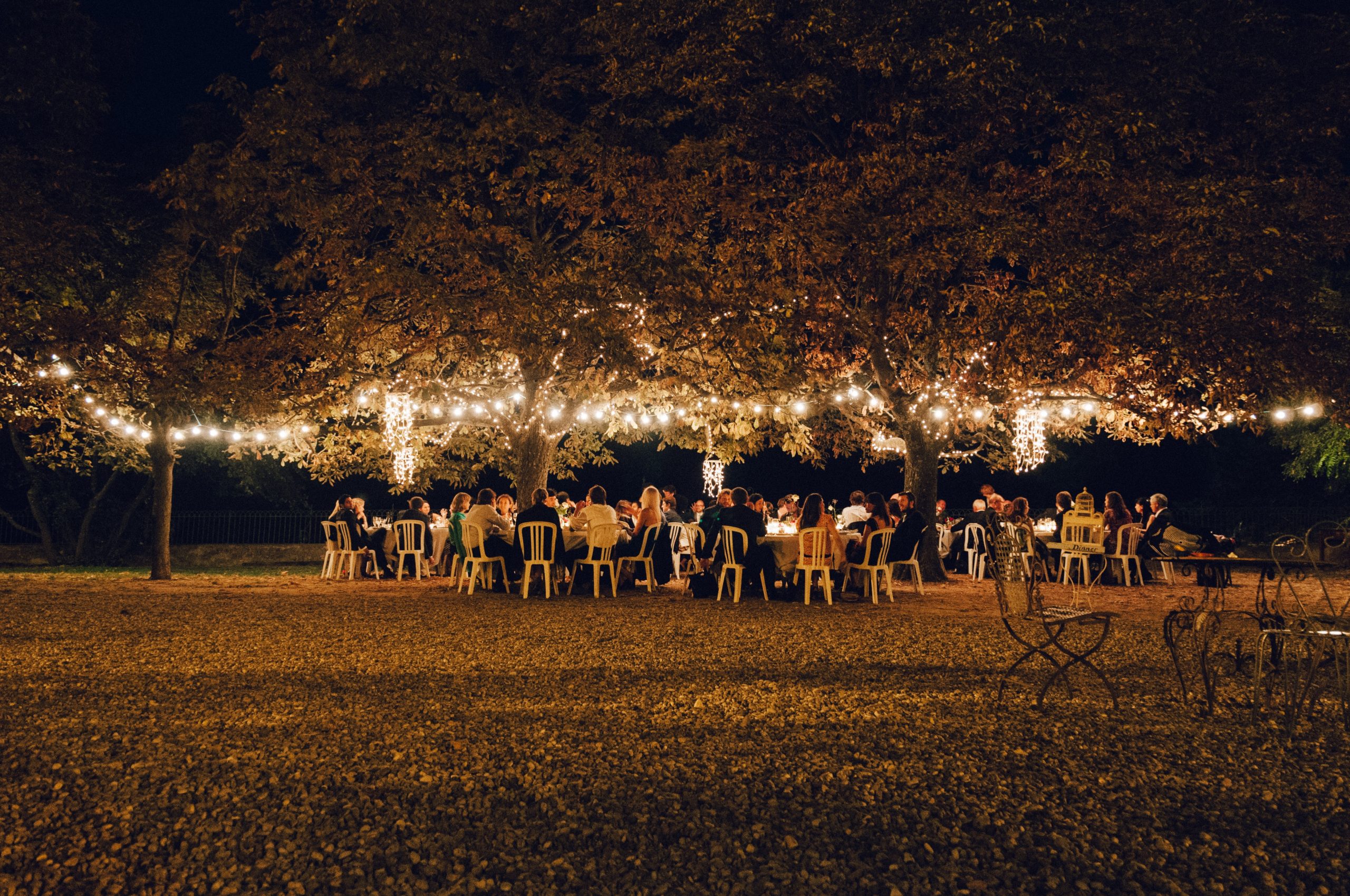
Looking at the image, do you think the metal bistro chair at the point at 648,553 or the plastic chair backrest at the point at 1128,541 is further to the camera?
the plastic chair backrest at the point at 1128,541

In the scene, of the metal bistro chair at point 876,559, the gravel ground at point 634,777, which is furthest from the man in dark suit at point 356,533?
the gravel ground at point 634,777

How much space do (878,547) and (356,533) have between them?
764 centimetres

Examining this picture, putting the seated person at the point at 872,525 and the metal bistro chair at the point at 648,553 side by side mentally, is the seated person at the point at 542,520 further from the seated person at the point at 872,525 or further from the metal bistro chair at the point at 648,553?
the seated person at the point at 872,525

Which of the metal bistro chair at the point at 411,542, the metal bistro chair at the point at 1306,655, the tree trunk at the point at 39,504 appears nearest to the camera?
the metal bistro chair at the point at 1306,655

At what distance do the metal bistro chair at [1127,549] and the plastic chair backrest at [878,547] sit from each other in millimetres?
4274

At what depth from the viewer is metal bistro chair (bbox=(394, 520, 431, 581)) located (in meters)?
14.1

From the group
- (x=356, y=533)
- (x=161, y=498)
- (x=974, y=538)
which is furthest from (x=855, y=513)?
(x=161, y=498)

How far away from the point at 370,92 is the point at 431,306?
3.16 m

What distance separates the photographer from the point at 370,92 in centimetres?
1383

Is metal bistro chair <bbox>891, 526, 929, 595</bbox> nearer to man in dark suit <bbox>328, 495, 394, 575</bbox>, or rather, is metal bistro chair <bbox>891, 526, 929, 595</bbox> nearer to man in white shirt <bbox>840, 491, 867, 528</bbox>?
man in white shirt <bbox>840, 491, 867, 528</bbox>

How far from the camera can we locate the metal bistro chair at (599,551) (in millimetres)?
11281

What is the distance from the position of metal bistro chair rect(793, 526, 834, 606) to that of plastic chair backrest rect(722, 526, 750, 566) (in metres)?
0.59

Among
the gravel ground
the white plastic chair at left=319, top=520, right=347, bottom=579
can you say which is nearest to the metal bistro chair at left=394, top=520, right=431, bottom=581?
the white plastic chair at left=319, top=520, right=347, bottom=579

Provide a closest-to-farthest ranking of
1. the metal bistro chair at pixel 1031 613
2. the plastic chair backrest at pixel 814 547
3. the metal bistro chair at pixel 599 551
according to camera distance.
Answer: the metal bistro chair at pixel 1031 613
the plastic chair backrest at pixel 814 547
the metal bistro chair at pixel 599 551
